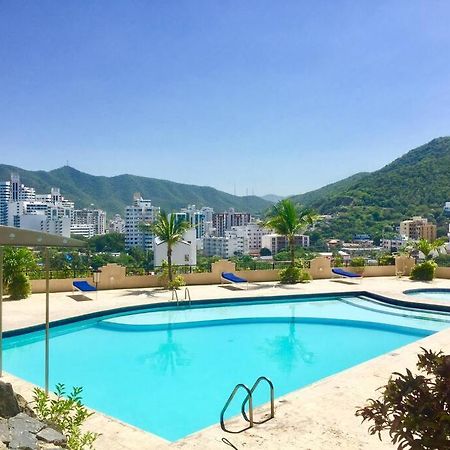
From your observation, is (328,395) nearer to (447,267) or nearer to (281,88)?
(447,267)

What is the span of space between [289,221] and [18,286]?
430 inches

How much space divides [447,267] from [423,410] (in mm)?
21738

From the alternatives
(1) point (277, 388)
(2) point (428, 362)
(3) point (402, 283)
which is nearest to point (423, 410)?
(2) point (428, 362)

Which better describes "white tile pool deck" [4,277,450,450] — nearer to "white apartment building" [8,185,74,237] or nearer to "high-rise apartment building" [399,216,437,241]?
"high-rise apartment building" [399,216,437,241]

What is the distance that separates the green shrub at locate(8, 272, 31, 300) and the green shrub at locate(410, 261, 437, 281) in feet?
52.9

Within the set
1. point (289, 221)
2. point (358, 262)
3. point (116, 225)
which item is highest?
point (116, 225)

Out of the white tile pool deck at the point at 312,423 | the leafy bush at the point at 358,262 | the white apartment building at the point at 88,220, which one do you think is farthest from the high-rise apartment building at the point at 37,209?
the white tile pool deck at the point at 312,423

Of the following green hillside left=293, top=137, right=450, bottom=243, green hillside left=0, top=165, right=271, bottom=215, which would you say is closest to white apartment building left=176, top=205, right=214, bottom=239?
green hillside left=0, top=165, right=271, bottom=215

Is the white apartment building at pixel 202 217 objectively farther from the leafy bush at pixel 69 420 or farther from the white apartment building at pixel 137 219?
the leafy bush at pixel 69 420

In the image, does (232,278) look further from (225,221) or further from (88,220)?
(225,221)

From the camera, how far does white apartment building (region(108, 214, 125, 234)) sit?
6565 inches

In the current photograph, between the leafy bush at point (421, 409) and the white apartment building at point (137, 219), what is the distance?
156 metres

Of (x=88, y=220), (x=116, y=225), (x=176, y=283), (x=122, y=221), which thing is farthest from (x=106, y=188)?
(x=176, y=283)

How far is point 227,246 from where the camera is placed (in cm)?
16200
